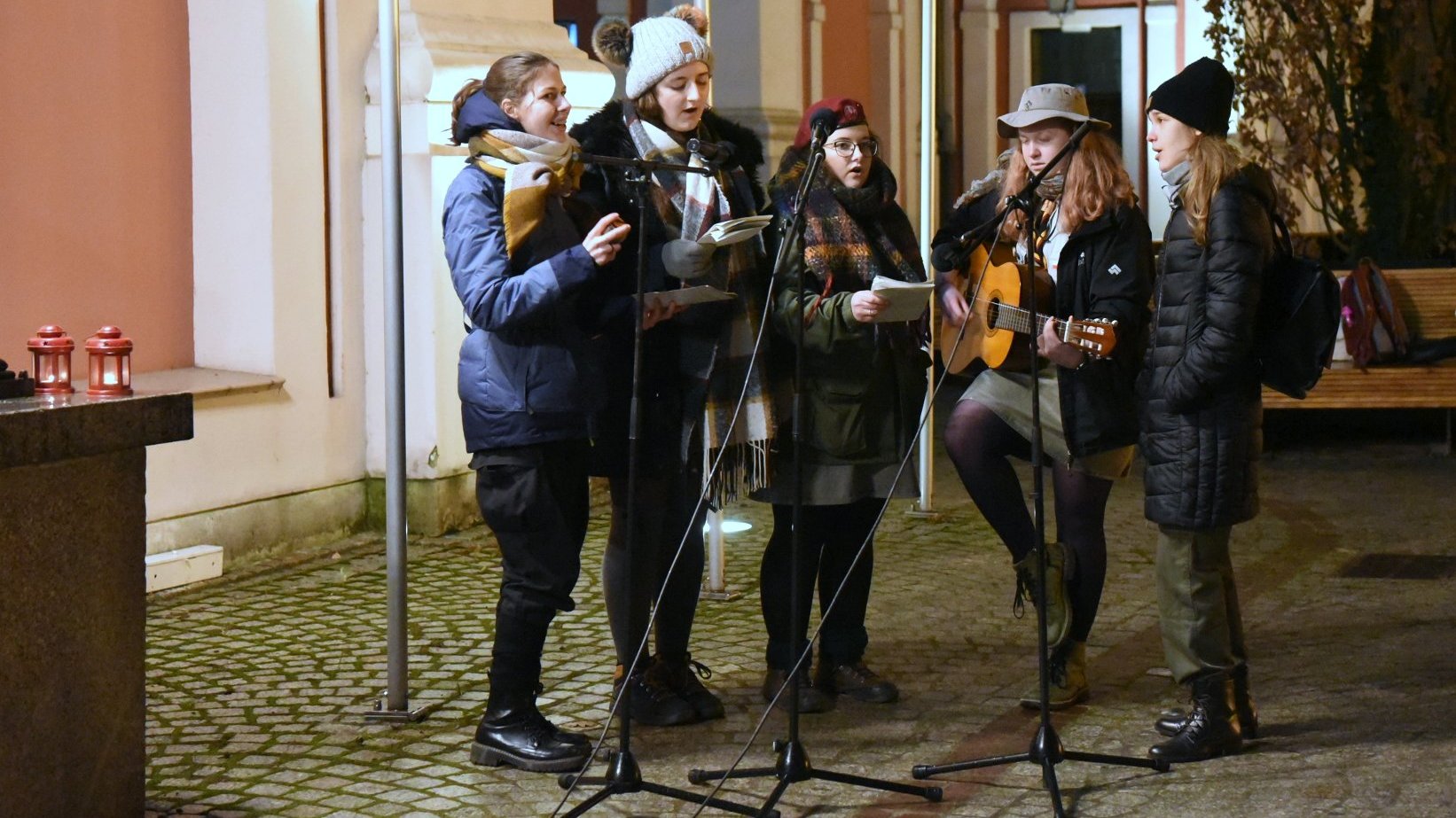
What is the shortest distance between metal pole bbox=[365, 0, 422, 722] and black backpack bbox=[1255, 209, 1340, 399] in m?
2.30

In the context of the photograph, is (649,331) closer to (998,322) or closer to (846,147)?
(846,147)

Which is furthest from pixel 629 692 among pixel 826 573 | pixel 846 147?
pixel 846 147

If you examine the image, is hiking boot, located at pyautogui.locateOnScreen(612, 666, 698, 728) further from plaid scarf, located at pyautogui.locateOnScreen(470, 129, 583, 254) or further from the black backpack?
the black backpack

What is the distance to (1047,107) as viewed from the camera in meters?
5.47

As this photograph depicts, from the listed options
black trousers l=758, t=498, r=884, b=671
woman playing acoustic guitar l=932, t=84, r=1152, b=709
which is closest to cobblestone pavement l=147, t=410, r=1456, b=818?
black trousers l=758, t=498, r=884, b=671

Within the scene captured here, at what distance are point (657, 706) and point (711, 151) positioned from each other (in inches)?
61.5

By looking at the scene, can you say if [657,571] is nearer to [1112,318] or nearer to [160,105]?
[1112,318]

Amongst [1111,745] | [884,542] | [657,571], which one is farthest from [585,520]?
[884,542]

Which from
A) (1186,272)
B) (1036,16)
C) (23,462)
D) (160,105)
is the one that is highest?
(1036,16)

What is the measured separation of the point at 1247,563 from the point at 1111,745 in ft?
9.45

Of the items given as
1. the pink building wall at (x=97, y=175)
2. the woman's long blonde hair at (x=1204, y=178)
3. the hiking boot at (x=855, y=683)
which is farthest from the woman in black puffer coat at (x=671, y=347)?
the pink building wall at (x=97, y=175)

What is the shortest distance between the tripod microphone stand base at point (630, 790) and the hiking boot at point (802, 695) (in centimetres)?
84

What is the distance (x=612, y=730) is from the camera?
17.9ft

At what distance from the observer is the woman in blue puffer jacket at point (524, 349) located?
188 inches
